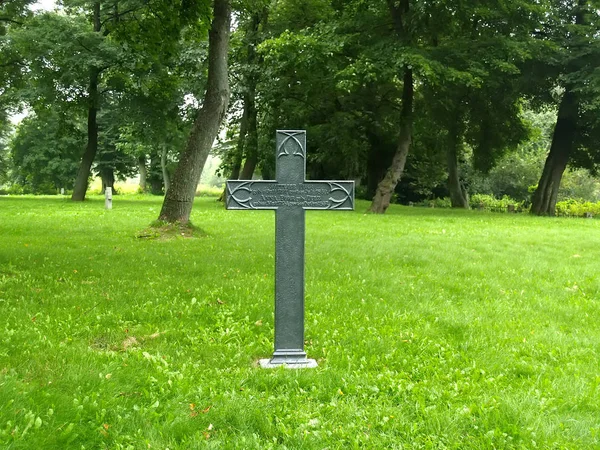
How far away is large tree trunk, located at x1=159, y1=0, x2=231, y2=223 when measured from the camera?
539 inches

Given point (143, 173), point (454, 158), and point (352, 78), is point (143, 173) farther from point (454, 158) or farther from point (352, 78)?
Answer: point (352, 78)

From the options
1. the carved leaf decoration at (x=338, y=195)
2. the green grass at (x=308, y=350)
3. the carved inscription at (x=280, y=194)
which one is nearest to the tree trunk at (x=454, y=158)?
the green grass at (x=308, y=350)

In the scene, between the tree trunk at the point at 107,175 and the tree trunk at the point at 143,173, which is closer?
the tree trunk at the point at 143,173

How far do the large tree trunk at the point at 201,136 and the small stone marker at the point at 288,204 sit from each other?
28.6 ft

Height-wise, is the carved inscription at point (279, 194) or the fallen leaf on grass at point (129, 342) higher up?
the carved inscription at point (279, 194)

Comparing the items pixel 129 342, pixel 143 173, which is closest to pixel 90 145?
pixel 143 173

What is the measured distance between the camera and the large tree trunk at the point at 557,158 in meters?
27.5

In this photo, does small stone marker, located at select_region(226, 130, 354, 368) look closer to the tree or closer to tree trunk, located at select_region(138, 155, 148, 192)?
the tree

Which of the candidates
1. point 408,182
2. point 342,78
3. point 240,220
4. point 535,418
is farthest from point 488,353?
point 408,182

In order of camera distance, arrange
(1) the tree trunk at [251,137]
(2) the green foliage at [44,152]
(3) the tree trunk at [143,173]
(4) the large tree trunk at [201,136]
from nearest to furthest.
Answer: (4) the large tree trunk at [201,136]
(1) the tree trunk at [251,137]
(2) the green foliage at [44,152]
(3) the tree trunk at [143,173]

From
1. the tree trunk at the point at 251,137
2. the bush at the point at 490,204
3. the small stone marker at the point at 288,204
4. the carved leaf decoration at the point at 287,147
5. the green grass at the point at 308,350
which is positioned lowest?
the green grass at the point at 308,350

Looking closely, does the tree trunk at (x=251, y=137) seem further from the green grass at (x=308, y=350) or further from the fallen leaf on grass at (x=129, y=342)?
the fallen leaf on grass at (x=129, y=342)

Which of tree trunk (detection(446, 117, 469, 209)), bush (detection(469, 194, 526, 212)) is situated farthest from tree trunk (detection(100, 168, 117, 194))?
tree trunk (detection(446, 117, 469, 209))

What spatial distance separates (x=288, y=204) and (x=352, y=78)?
18020mm
